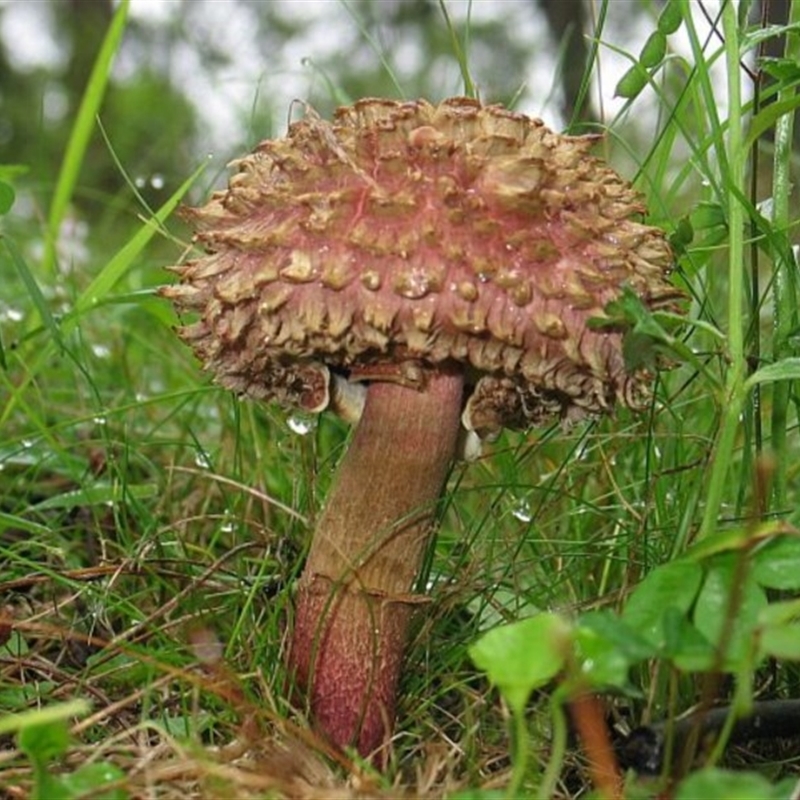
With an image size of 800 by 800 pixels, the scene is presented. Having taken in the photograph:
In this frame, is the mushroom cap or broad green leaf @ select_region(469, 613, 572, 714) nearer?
broad green leaf @ select_region(469, 613, 572, 714)

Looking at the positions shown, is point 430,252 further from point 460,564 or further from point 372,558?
point 460,564

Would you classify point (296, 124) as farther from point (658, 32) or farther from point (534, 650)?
point (534, 650)

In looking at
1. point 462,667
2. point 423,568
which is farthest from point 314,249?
point 462,667

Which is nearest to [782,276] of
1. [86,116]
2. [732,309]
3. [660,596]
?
[732,309]

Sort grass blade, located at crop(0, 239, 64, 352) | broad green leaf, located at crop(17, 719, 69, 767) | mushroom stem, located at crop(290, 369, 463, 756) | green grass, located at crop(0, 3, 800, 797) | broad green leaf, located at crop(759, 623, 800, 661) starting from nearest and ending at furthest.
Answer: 1. broad green leaf, located at crop(759, 623, 800, 661)
2. broad green leaf, located at crop(17, 719, 69, 767)
3. green grass, located at crop(0, 3, 800, 797)
4. mushroom stem, located at crop(290, 369, 463, 756)
5. grass blade, located at crop(0, 239, 64, 352)

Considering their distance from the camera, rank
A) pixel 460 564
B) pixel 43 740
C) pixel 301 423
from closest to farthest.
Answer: pixel 43 740
pixel 460 564
pixel 301 423

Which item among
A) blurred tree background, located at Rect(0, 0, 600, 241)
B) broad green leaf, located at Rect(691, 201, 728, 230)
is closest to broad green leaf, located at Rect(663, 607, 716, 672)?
broad green leaf, located at Rect(691, 201, 728, 230)

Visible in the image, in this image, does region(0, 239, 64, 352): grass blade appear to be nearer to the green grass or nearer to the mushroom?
the green grass
